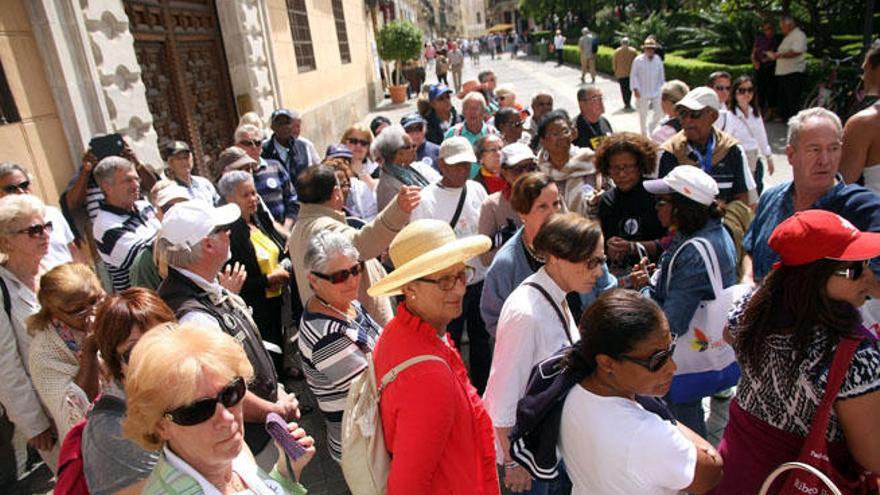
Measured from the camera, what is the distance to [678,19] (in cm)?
2380

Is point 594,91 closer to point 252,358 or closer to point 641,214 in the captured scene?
point 641,214

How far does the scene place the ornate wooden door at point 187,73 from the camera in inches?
274

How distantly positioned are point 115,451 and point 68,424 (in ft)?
3.41

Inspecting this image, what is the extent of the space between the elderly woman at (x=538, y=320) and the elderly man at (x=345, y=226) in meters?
1.11

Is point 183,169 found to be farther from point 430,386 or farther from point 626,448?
point 626,448

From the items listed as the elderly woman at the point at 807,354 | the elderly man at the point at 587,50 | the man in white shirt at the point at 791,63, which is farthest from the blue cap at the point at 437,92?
the elderly man at the point at 587,50

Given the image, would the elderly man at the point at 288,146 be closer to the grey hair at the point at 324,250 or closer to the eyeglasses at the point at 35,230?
the eyeglasses at the point at 35,230

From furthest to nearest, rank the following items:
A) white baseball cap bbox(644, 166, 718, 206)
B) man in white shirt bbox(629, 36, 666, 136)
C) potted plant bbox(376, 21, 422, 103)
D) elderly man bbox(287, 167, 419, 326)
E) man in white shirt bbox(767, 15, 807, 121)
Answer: potted plant bbox(376, 21, 422, 103), man in white shirt bbox(767, 15, 807, 121), man in white shirt bbox(629, 36, 666, 136), elderly man bbox(287, 167, 419, 326), white baseball cap bbox(644, 166, 718, 206)

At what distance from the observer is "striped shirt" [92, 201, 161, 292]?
12.3 feet

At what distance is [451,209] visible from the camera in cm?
410

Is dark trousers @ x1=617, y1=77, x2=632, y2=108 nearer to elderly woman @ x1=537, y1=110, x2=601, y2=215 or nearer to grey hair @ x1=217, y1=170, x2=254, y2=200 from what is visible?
elderly woman @ x1=537, y1=110, x2=601, y2=215

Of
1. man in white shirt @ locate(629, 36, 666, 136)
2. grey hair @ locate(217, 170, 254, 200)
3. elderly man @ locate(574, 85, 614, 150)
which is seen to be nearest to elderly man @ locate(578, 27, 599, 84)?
man in white shirt @ locate(629, 36, 666, 136)

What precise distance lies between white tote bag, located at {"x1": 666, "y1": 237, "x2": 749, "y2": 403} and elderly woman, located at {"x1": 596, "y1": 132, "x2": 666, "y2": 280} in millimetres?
792

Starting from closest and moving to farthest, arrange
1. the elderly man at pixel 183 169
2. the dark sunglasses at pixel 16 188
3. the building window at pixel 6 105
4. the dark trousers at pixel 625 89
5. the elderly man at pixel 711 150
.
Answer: the dark sunglasses at pixel 16 188
the elderly man at pixel 711 150
the building window at pixel 6 105
the elderly man at pixel 183 169
the dark trousers at pixel 625 89
